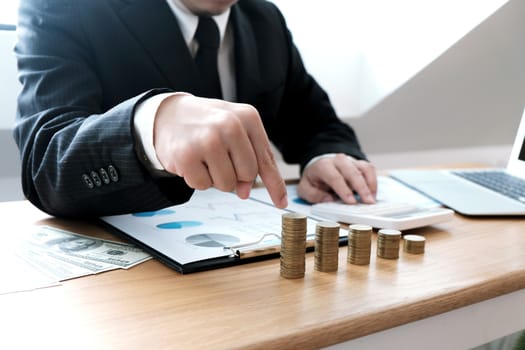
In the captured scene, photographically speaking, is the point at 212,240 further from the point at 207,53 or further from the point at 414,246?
the point at 207,53

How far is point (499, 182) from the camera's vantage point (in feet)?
3.75

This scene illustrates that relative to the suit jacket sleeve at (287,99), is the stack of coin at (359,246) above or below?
below

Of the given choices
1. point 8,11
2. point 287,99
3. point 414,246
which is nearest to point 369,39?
point 287,99

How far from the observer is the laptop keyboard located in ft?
3.45

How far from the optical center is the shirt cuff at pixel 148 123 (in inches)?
24.1

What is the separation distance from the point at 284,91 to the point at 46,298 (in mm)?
990

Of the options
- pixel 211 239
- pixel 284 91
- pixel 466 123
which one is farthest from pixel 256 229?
pixel 466 123

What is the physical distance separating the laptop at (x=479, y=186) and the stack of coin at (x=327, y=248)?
0.38 meters

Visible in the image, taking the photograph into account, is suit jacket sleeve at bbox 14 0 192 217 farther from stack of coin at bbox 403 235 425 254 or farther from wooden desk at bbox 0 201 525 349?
stack of coin at bbox 403 235 425 254

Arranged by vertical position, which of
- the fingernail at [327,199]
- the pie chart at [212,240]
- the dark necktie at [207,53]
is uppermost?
the dark necktie at [207,53]

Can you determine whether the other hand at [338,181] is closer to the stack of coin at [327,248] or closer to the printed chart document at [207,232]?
the printed chart document at [207,232]

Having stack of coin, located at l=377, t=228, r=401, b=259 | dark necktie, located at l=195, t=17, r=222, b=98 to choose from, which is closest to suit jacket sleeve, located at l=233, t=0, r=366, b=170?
dark necktie, located at l=195, t=17, r=222, b=98

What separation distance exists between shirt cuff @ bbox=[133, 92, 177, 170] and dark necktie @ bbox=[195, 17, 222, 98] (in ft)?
1.53

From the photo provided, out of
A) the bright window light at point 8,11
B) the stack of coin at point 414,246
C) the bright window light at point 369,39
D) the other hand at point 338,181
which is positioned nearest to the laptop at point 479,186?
the other hand at point 338,181
